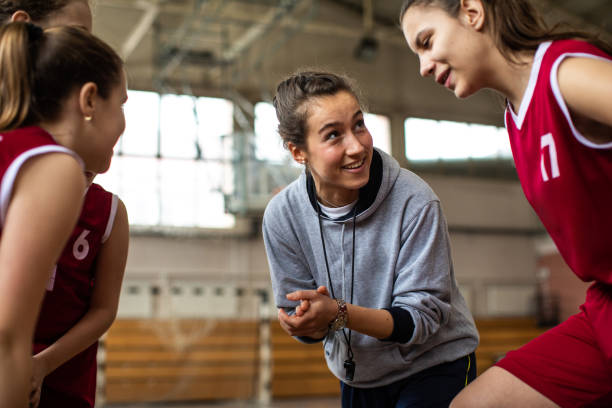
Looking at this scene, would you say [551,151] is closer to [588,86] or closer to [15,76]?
[588,86]

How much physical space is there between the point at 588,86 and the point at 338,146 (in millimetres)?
746

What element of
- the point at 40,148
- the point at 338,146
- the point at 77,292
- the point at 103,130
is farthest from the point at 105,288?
the point at 338,146

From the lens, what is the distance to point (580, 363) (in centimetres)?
163

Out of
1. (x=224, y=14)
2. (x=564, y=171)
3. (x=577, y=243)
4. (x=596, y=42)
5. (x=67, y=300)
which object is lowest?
(x=67, y=300)

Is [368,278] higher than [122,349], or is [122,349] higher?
[368,278]

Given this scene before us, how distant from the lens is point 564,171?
4.81ft

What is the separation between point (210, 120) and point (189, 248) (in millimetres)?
2012

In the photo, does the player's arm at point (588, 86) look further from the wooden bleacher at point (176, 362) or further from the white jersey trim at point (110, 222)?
the wooden bleacher at point (176, 362)

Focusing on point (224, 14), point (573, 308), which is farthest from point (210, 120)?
point (573, 308)

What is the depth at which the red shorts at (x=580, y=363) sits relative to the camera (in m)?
1.59

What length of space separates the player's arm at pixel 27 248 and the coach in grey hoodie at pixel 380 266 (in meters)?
0.77

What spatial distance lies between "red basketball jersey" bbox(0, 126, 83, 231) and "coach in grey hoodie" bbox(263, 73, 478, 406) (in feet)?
2.63

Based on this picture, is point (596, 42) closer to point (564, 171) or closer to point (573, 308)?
Answer: point (564, 171)

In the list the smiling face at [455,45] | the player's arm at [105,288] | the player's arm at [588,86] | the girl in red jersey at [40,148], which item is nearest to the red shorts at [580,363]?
A: the player's arm at [588,86]
